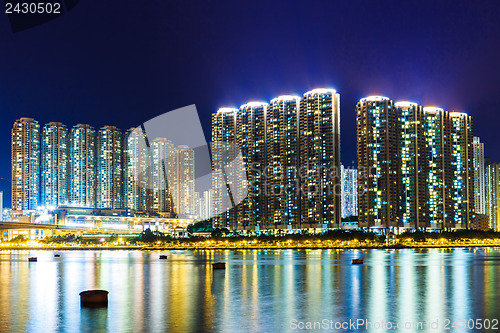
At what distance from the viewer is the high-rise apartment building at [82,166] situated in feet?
436

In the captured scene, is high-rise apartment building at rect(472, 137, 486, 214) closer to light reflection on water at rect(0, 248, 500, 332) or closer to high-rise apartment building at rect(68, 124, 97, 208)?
high-rise apartment building at rect(68, 124, 97, 208)

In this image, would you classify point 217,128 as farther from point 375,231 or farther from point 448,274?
point 448,274

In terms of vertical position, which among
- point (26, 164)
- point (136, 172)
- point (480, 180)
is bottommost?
point (480, 180)

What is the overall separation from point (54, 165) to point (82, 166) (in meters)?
6.13

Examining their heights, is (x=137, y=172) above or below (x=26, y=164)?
below

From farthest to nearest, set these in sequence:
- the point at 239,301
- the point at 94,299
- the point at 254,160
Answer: the point at 254,160
the point at 239,301
the point at 94,299

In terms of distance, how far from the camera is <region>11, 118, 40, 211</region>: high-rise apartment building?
130 m

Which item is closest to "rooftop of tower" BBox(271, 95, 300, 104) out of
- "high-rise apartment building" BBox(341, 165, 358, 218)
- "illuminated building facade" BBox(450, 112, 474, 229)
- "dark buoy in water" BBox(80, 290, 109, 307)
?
"illuminated building facade" BBox(450, 112, 474, 229)

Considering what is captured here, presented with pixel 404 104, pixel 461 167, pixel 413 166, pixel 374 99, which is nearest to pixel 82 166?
pixel 374 99

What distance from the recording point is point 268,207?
106m

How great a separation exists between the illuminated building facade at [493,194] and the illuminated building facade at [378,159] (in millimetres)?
55832

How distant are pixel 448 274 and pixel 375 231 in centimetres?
6956

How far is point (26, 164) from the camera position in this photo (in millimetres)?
130500

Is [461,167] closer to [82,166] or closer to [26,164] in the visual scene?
[82,166]
